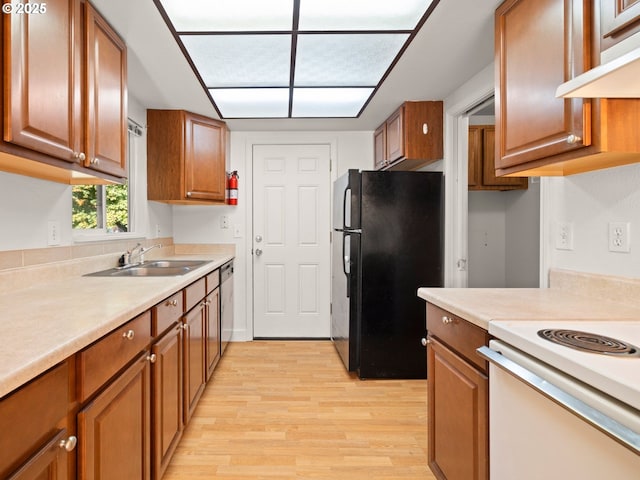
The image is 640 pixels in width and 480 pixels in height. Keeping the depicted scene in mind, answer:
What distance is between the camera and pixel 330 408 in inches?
90.3

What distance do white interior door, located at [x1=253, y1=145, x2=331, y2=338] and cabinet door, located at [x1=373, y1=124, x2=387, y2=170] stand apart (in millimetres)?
485

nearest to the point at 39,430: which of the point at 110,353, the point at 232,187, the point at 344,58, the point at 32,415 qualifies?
the point at 32,415

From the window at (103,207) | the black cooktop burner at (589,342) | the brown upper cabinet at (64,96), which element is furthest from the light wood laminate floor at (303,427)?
the brown upper cabinet at (64,96)

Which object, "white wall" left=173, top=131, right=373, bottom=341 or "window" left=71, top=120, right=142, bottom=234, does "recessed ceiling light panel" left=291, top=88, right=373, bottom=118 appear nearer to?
"white wall" left=173, top=131, right=373, bottom=341

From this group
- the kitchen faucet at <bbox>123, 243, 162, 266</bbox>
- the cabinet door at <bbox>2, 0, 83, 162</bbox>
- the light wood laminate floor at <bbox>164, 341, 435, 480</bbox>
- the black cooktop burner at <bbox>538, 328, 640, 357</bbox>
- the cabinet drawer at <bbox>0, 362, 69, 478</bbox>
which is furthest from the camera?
the kitchen faucet at <bbox>123, 243, 162, 266</bbox>

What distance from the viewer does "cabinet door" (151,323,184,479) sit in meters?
1.46

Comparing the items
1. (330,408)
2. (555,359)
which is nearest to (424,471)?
(330,408)

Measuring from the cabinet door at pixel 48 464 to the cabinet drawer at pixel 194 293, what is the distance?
1.10 meters

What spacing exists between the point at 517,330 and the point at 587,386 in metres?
0.27

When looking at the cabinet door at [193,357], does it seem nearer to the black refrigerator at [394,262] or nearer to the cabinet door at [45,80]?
the cabinet door at [45,80]

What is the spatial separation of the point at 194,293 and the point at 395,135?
2.03m

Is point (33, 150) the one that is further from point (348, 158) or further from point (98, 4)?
point (348, 158)

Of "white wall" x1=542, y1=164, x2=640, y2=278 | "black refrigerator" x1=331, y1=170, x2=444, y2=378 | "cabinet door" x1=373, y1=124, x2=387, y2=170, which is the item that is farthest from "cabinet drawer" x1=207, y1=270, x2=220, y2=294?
"white wall" x1=542, y1=164, x2=640, y2=278

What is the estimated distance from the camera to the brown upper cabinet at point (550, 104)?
1113 mm
